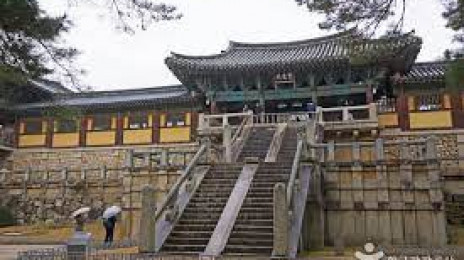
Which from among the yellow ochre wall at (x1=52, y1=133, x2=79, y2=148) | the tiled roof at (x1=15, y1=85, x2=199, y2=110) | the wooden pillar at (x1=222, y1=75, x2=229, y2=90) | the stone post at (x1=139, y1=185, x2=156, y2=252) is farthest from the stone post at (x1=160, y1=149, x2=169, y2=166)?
the yellow ochre wall at (x1=52, y1=133, x2=79, y2=148)

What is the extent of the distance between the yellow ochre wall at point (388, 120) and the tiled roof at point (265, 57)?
143 inches

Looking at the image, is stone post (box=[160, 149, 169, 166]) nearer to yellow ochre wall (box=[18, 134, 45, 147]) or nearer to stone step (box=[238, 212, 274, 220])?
stone step (box=[238, 212, 274, 220])

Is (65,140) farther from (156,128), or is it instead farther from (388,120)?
(388,120)

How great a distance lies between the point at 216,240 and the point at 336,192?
575 cm

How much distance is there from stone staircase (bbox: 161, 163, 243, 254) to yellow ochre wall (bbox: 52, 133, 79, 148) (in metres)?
16.0

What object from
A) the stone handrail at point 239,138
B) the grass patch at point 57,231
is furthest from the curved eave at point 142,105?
the grass patch at point 57,231

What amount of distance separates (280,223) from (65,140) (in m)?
21.3

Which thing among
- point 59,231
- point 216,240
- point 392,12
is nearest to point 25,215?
point 59,231

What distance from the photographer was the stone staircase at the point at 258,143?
58.3ft

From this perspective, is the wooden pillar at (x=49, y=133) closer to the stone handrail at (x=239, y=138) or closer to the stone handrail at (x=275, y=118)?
the stone handrail at (x=275, y=118)

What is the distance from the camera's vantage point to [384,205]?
14.8 metres

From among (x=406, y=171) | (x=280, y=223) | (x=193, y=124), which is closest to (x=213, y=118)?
(x=193, y=124)

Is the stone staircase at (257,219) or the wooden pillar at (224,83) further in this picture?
the wooden pillar at (224,83)

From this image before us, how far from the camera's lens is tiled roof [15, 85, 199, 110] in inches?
1055
